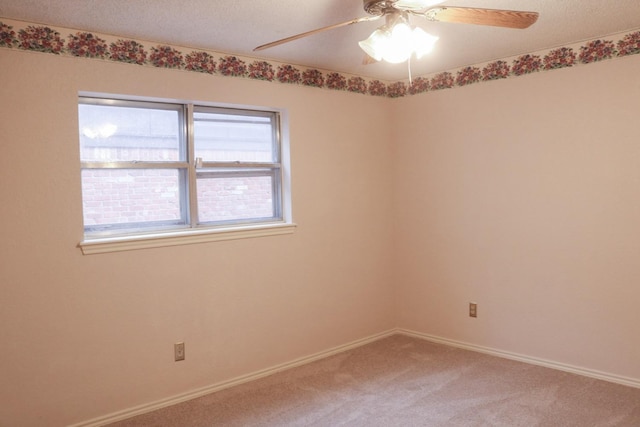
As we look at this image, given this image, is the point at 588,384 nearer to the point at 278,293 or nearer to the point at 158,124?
the point at 278,293

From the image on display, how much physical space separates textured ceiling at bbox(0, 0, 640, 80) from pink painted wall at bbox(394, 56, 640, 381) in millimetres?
401

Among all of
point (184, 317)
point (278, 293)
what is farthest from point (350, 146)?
point (184, 317)

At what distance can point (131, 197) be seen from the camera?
122 inches

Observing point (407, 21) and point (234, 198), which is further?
point (234, 198)

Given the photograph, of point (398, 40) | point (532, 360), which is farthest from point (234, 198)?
point (532, 360)

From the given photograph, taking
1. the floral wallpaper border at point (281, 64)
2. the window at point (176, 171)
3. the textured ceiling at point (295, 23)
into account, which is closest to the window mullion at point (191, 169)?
the window at point (176, 171)

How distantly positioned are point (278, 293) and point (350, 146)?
1302mm

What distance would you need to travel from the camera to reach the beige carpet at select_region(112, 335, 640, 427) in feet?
9.37

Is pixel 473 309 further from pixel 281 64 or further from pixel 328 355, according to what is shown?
pixel 281 64

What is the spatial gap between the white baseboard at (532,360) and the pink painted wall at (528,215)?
3 cm

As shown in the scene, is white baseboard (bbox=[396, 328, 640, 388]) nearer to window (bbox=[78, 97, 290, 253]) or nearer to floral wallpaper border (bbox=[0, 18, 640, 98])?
window (bbox=[78, 97, 290, 253])

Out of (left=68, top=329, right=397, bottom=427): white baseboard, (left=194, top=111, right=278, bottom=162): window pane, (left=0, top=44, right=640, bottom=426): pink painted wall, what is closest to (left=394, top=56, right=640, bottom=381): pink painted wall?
(left=0, top=44, right=640, bottom=426): pink painted wall

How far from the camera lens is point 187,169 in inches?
130

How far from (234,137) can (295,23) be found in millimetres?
1086
